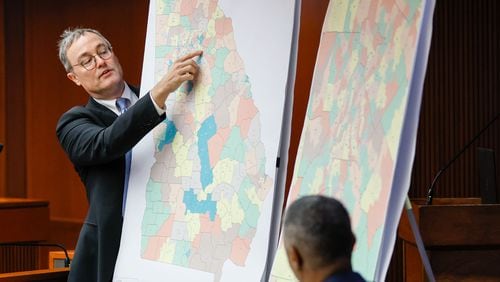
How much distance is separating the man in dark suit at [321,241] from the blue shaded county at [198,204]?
3.34 ft

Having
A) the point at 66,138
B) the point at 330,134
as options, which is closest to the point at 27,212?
the point at 66,138

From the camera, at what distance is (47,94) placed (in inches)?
316

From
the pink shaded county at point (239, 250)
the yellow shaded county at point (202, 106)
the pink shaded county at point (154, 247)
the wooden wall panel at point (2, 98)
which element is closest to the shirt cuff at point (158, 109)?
the yellow shaded county at point (202, 106)

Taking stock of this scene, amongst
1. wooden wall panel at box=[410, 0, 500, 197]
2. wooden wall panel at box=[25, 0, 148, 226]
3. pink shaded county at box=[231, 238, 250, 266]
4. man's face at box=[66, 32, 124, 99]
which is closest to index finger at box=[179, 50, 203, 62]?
man's face at box=[66, 32, 124, 99]

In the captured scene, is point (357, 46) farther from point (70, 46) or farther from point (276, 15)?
point (70, 46)

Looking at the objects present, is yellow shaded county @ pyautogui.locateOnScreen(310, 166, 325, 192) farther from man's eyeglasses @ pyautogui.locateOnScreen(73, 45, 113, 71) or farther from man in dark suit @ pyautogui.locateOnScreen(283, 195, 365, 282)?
man's eyeglasses @ pyautogui.locateOnScreen(73, 45, 113, 71)

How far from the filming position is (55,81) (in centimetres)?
797

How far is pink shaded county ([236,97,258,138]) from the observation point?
2.65m

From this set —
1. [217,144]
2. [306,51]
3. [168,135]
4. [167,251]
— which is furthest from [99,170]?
[306,51]

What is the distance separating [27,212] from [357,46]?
4.01 metres

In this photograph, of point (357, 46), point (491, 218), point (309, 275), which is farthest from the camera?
point (491, 218)

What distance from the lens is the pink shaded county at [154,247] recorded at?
2.90 m

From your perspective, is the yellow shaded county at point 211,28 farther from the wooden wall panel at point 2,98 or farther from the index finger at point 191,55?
the wooden wall panel at point 2,98

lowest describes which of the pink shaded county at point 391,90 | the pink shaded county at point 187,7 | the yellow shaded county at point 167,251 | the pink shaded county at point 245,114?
the yellow shaded county at point 167,251
